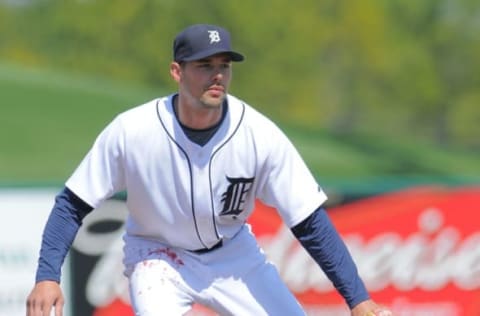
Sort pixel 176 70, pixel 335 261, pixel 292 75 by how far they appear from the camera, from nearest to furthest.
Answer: pixel 335 261 < pixel 176 70 < pixel 292 75

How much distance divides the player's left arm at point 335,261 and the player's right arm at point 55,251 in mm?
874

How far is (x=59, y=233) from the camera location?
193 inches

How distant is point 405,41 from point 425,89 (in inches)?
50.4

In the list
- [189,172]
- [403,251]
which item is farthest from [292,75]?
[189,172]

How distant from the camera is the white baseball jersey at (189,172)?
501 centimetres

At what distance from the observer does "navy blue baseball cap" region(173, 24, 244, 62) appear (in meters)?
4.80

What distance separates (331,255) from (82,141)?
15467mm

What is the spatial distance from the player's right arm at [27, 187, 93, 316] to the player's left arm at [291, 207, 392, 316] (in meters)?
0.87

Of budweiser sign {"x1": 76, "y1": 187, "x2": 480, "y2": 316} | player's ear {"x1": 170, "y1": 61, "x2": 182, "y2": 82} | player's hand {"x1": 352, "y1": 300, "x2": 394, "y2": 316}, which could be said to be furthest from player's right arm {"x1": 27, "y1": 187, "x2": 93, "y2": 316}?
budweiser sign {"x1": 76, "y1": 187, "x2": 480, "y2": 316}

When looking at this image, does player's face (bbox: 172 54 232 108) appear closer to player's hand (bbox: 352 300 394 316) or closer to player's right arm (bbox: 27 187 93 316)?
player's right arm (bbox: 27 187 93 316)

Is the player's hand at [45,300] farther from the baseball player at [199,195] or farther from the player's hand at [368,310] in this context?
the player's hand at [368,310]

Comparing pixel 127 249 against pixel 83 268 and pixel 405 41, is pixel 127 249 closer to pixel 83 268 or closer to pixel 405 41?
pixel 83 268

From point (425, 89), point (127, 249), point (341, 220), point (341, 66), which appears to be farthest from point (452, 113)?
point (127, 249)

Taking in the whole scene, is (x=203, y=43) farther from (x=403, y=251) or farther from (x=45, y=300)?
(x=403, y=251)
